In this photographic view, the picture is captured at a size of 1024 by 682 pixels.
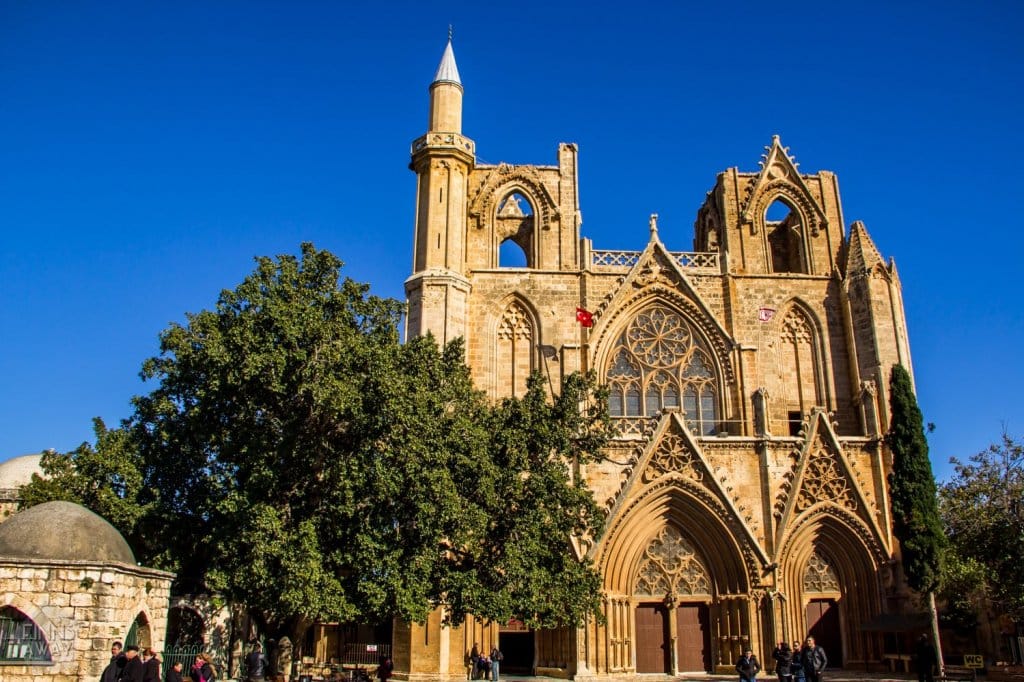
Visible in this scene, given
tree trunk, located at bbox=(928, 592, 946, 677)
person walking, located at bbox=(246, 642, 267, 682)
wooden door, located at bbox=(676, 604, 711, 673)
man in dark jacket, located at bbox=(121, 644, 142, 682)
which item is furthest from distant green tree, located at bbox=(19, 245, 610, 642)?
tree trunk, located at bbox=(928, 592, 946, 677)

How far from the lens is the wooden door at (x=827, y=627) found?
83.4ft

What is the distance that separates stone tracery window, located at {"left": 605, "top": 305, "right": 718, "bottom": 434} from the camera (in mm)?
28578

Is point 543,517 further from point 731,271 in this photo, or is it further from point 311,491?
point 731,271

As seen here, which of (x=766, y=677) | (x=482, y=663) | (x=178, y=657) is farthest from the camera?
(x=482, y=663)

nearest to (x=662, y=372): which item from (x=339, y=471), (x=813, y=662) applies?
(x=813, y=662)

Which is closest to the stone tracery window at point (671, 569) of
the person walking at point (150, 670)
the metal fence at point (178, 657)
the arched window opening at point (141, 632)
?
the metal fence at point (178, 657)

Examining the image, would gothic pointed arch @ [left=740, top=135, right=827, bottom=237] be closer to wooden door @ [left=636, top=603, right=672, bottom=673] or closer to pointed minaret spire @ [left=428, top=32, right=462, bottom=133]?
pointed minaret spire @ [left=428, top=32, right=462, bottom=133]

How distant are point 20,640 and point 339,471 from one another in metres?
6.20

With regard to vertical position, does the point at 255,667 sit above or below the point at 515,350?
below

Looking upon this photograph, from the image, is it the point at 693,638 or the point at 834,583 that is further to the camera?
the point at 834,583

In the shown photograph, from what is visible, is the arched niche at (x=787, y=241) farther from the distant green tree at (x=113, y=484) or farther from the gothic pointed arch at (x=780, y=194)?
the distant green tree at (x=113, y=484)

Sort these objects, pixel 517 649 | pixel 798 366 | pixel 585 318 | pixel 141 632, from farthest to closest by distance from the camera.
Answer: pixel 798 366, pixel 585 318, pixel 517 649, pixel 141 632

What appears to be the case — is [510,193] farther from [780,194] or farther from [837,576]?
[837,576]

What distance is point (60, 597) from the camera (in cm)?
1272
